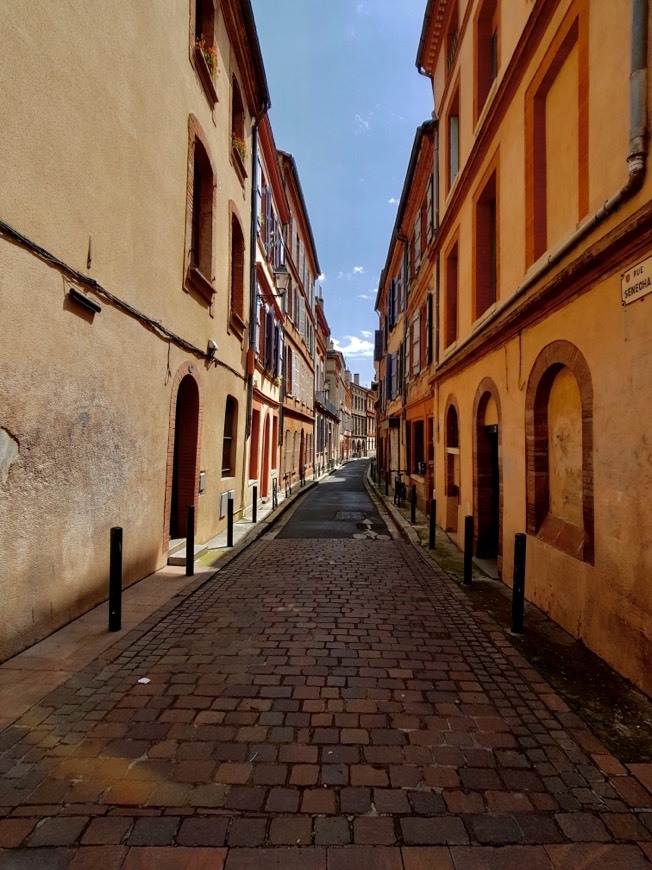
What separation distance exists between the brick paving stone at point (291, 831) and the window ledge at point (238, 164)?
1150cm

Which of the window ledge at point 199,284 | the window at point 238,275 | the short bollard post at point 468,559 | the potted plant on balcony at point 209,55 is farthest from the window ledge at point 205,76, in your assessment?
the short bollard post at point 468,559

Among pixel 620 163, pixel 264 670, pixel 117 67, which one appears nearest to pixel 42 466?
pixel 264 670

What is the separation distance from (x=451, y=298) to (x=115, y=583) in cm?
914

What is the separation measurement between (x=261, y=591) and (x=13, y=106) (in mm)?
5380

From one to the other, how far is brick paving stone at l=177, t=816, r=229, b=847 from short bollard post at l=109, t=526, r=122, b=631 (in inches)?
102

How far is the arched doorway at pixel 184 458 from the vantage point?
811 centimetres

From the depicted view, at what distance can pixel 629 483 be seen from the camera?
3.69 meters

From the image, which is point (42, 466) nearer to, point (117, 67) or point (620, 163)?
point (117, 67)

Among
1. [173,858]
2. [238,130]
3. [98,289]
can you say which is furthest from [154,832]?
[238,130]

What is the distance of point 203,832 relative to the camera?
2203 millimetres

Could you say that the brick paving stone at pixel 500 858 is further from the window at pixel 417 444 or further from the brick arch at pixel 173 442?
the window at pixel 417 444

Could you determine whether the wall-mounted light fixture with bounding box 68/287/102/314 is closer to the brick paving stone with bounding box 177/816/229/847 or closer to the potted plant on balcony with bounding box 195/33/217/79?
the brick paving stone with bounding box 177/816/229/847

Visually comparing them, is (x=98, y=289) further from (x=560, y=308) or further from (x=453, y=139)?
(x=453, y=139)

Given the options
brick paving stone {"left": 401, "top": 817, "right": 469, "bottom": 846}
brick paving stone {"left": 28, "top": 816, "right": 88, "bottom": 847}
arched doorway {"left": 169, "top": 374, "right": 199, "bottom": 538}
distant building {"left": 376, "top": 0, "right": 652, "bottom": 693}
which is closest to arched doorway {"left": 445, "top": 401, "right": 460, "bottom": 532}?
distant building {"left": 376, "top": 0, "right": 652, "bottom": 693}
